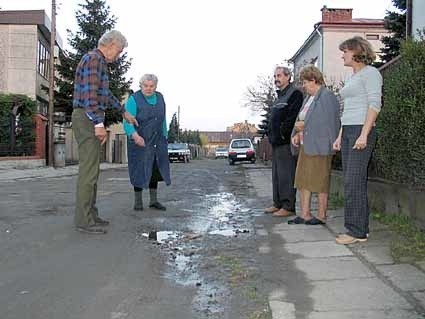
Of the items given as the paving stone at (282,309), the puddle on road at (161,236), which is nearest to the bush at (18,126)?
the puddle on road at (161,236)

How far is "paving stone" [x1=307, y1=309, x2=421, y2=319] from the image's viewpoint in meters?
3.45

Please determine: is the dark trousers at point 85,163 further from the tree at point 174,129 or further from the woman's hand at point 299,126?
the tree at point 174,129

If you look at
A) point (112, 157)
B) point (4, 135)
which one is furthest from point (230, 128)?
point (4, 135)

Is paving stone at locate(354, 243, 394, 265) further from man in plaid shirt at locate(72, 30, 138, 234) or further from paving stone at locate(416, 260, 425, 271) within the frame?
man in plaid shirt at locate(72, 30, 138, 234)

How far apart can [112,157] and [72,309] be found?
3989 cm

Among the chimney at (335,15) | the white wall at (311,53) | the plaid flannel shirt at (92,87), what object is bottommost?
the plaid flannel shirt at (92,87)

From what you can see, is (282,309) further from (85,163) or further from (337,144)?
(85,163)

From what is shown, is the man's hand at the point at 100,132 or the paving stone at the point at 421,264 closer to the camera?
the paving stone at the point at 421,264

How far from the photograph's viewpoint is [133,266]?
4926 millimetres

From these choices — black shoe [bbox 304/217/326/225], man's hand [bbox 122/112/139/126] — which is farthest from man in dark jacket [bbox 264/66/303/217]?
man's hand [bbox 122/112/139/126]

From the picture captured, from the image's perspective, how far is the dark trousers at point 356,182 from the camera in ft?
18.1

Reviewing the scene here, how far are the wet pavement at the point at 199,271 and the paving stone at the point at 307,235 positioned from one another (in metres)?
0.01

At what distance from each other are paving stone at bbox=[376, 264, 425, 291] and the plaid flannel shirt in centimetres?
347

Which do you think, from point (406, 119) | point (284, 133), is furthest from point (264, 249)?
point (284, 133)
